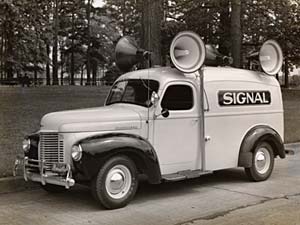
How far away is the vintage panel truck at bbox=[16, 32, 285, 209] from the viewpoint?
270 inches

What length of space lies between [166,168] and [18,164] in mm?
2355

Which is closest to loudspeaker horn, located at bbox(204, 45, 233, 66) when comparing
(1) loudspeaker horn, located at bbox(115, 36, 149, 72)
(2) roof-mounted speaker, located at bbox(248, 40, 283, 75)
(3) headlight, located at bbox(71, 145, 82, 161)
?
(2) roof-mounted speaker, located at bbox(248, 40, 283, 75)

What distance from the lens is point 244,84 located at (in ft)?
29.1

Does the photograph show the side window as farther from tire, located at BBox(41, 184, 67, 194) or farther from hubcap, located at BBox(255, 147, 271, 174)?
tire, located at BBox(41, 184, 67, 194)

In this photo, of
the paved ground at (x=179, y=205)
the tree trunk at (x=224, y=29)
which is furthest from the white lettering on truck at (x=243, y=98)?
the tree trunk at (x=224, y=29)

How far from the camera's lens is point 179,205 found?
7.20 m

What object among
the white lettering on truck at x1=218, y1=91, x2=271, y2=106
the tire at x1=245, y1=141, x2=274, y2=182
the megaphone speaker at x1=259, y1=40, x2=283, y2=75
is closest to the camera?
the white lettering on truck at x1=218, y1=91, x2=271, y2=106

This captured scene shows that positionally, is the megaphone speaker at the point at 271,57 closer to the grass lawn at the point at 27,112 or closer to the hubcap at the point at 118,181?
the hubcap at the point at 118,181

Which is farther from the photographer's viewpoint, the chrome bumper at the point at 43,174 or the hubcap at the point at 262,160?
the hubcap at the point at 262,160

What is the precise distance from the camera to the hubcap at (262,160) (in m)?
8.94

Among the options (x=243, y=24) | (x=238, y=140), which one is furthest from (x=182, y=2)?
(x=238, y=140)

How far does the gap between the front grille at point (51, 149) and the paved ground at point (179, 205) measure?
0.72m

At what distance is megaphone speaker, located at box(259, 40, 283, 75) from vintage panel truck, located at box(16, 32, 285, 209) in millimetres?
20

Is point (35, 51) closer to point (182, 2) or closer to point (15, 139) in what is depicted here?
point (182, 2)
